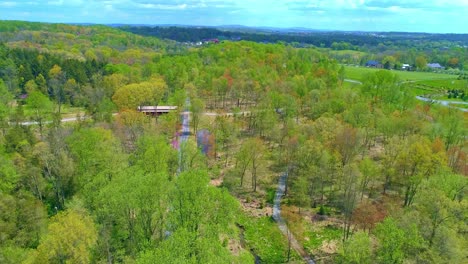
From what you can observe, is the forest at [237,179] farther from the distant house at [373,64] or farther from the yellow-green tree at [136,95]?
the distant house at [373,64]

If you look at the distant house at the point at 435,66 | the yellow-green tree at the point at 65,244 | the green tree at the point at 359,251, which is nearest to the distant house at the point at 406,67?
the distant house at the point at 435,66

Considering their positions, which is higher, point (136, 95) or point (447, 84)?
point (447, 84)

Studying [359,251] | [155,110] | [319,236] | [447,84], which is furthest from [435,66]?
[359,251]

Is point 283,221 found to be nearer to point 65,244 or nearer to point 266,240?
point 266,240

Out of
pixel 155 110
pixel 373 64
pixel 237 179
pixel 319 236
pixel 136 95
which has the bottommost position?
pixel 319 236

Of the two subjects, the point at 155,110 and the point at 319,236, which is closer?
the point at 319,236

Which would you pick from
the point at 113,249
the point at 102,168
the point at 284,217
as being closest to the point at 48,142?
the point at 102,168

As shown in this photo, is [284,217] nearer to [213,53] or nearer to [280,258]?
[280,258]
